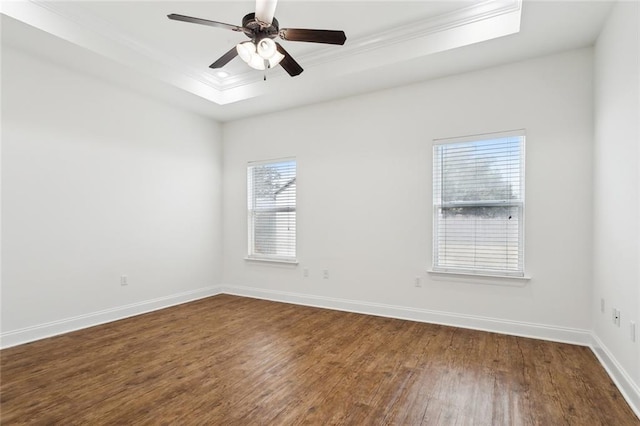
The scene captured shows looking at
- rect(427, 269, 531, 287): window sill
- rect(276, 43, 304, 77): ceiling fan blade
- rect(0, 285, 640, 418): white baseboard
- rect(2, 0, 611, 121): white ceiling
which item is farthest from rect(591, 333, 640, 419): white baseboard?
rect(276, 43, 304, 77): ceiling fan blade

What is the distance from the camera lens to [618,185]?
2533 millimetres

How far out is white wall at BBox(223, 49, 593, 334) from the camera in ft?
10.8

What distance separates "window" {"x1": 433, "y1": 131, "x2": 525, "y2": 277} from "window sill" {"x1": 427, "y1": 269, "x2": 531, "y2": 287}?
37 mm

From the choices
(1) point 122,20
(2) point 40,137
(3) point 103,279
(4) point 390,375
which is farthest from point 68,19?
(4) point 390,375

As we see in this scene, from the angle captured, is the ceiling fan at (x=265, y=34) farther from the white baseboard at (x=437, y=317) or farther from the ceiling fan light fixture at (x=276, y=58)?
the white baseboard at (x=437, y=317)

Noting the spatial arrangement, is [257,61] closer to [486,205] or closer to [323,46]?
[323,46]

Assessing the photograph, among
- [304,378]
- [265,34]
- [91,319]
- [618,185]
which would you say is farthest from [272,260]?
[618,185]

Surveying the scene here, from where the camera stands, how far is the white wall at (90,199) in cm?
330

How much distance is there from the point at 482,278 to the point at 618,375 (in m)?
1.37

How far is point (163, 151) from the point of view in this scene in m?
4.74

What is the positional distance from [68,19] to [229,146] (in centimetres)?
272

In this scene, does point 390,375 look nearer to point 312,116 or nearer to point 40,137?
point 312,116

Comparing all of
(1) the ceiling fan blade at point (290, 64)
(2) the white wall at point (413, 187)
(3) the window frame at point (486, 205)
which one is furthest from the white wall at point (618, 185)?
(1) the ceiling fan blade at point (290, 64)

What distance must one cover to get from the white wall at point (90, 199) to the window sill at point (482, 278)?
3605 mm
